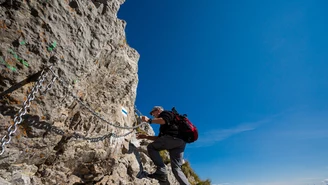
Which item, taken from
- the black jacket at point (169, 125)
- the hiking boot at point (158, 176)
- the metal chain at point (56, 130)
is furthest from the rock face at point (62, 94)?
the black jacket at point (169, 125)

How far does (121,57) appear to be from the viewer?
6.79 metres

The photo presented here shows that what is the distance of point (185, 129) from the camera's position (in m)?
6.41

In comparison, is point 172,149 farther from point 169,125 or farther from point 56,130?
point 56,130

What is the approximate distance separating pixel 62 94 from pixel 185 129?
3806 mm

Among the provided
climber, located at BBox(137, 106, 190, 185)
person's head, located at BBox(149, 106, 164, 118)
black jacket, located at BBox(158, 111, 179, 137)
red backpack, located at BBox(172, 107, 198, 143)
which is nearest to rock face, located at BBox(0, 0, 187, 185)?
climber, located at BBox(137, 106, 190, 185)

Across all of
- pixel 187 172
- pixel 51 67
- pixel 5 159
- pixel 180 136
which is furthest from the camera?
pixel 187 172

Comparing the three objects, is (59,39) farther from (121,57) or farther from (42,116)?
(121,57)

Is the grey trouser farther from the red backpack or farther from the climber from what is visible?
the red backpack

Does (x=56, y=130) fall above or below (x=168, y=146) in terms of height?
below

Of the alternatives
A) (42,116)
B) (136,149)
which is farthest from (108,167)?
(42,116)

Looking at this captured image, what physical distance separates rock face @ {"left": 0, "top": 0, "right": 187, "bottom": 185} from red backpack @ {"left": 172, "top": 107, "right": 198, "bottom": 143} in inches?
71.6

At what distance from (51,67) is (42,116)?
1.03 m

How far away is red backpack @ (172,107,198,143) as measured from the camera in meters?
6.41

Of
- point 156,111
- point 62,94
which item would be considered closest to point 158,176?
point 156,111
